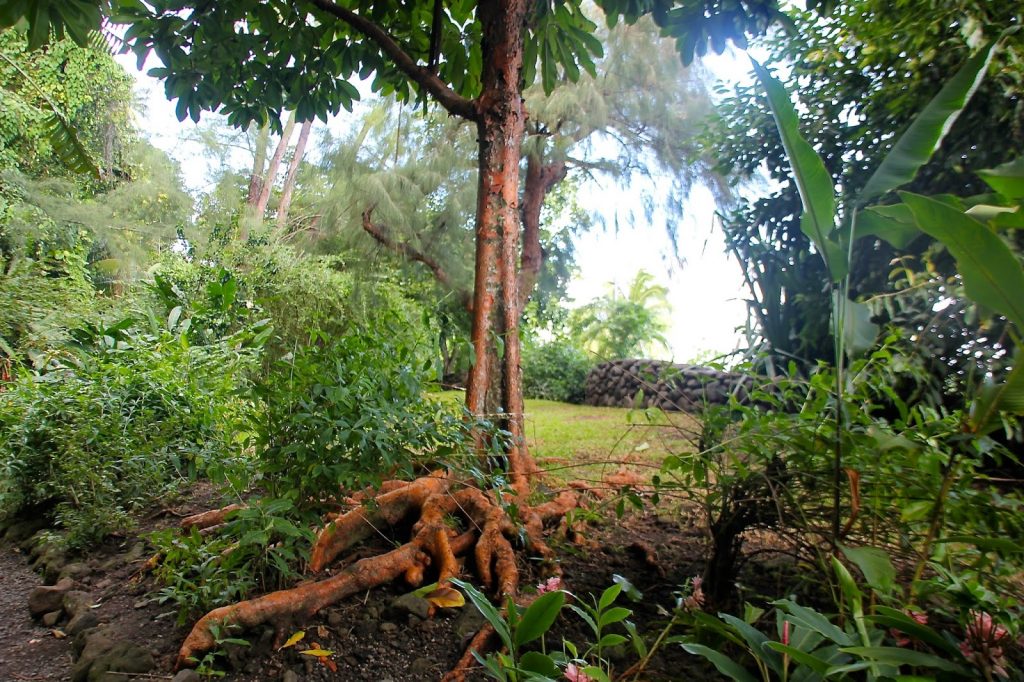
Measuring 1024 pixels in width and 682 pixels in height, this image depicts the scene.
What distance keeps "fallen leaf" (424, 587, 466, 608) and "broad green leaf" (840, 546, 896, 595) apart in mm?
1057

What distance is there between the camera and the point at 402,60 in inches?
98.0

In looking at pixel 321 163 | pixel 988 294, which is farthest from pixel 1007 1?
pixel 321 163

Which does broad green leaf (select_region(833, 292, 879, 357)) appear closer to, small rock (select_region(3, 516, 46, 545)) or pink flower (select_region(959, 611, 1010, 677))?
pink flower (select_region(959, 611, 1010, 677))

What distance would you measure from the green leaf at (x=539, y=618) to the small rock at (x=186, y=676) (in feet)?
2.95

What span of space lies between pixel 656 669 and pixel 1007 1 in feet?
10.9

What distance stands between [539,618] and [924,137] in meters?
1.13

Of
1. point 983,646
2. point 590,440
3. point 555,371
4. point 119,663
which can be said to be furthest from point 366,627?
point 555,371

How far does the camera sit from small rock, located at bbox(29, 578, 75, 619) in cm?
191

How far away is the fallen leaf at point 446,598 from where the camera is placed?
66.3 inches

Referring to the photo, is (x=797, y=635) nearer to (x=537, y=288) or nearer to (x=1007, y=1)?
(x=1007, y=1)

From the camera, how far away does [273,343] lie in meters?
4.61

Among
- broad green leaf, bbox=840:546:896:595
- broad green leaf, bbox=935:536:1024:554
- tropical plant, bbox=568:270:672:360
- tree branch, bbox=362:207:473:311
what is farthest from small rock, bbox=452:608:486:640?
tropical plant, bbox=568:270:672:360

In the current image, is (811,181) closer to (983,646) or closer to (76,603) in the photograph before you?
(983,646)

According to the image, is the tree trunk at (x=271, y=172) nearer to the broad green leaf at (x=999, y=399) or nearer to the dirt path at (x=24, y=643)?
the dirt path at (x=24, y=643)
